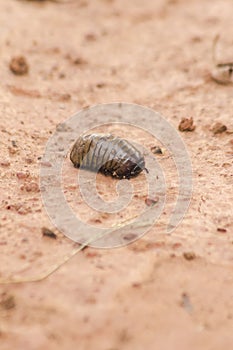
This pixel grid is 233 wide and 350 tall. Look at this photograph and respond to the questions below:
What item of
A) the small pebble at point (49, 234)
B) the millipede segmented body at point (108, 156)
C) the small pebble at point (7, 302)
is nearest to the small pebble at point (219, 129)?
the millipede segmented body at point (108, 156)

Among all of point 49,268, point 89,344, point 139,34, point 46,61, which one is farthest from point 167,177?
point 139,34

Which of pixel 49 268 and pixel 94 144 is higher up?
pixel 94 144

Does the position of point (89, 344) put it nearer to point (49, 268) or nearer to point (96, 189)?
point (49, 268)

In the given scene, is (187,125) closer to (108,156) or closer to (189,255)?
(108,156)

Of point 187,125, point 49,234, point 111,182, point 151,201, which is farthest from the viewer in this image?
point 187,125

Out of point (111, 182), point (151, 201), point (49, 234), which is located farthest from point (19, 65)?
point (49, 234)

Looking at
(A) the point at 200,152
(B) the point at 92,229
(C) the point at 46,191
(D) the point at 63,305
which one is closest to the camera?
(D) the point at 63,305

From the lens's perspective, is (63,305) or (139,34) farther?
(139,34)
